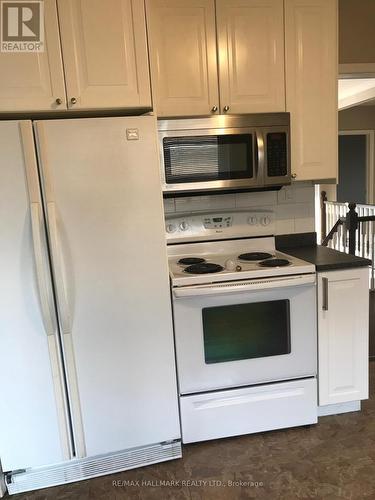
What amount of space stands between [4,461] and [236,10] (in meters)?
2.66

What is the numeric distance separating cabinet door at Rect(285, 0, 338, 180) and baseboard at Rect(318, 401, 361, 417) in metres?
1.39

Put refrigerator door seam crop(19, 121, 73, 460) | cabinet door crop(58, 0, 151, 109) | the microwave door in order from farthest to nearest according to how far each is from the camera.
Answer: the microwave door < cabinet door crop(58, 0, 151, 109) < refrigerator door seam crop(19, 121, 73, 460)

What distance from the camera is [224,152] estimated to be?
2.28 metres

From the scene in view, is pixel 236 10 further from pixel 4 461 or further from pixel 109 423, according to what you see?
pixel 4 461

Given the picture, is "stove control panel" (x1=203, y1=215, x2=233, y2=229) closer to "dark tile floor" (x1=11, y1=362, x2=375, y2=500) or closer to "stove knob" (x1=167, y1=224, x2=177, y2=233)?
"stove knob" (x1=167, y1=224, x2=177, y2=233)

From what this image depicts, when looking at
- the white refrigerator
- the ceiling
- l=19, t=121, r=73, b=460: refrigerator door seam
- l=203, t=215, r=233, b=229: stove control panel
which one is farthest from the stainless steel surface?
the ceiling

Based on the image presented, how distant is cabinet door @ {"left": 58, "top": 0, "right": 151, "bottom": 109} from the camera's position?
181cm

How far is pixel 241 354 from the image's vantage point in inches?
85.0

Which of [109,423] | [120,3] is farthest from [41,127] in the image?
[109,423]

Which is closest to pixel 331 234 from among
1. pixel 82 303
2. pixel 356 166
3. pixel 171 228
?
pixel 171 228

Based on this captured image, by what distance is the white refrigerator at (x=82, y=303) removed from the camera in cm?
173

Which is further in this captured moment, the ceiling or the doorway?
the doorway

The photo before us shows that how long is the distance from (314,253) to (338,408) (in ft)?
3.12

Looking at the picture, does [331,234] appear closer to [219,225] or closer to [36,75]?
[219,225]
